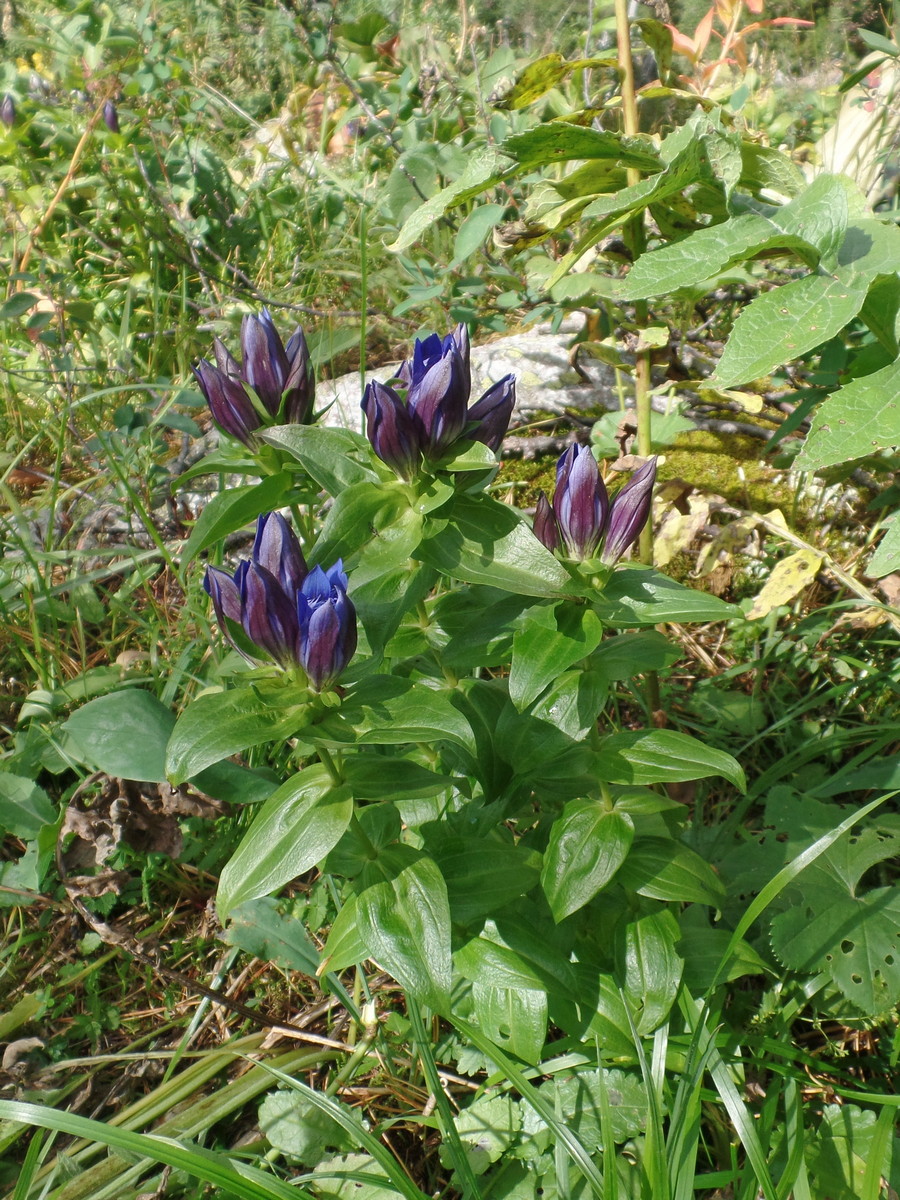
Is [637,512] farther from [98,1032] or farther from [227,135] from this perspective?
[227,135]

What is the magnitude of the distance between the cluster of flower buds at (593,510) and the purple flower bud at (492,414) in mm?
112

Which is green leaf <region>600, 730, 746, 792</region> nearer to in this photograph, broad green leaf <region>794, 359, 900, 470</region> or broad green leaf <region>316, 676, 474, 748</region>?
broad green leaf <region>316, 676, 474, 748</region>

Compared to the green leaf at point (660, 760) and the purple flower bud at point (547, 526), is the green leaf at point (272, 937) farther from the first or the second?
the purple flower bud at point (547, 526)

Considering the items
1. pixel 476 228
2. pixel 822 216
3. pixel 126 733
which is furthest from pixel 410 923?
pixel 476 228

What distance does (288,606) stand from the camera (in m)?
1.11

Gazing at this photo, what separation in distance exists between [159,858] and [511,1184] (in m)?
0.92

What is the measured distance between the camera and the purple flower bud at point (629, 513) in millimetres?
1225

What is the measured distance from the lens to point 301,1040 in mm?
1631

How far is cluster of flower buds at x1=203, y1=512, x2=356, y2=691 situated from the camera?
42.3 inches

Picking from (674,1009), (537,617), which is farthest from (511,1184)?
(537,617)

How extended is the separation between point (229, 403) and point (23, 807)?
3.06 feet

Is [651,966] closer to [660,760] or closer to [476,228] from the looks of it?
[660,760]

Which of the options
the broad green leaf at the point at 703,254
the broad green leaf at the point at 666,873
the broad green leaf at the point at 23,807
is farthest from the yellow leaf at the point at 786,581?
the broad green leaf at the point at 23,807

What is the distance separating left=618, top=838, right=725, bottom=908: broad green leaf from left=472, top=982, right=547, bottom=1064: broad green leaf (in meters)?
0.22
